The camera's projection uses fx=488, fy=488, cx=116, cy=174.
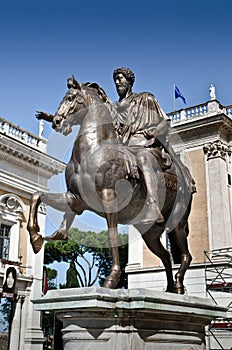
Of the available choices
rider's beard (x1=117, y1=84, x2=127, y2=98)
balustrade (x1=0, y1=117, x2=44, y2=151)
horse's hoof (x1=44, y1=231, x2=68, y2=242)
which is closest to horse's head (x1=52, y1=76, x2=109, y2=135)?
rider's beard (x1=117, y1=84, x2=127, y2=98)

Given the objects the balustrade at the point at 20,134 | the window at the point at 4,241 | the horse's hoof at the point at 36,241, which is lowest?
the horse's hoof at the point at 36,241

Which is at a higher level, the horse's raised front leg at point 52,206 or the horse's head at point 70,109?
the horse's head at point 70,109

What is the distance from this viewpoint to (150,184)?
17.6 feet

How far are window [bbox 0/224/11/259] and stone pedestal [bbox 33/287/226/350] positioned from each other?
64.0 feet

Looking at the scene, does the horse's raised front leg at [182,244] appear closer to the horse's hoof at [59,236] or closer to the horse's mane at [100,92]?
the horse's hoof at [59,236]

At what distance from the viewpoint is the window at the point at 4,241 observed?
23812 mm

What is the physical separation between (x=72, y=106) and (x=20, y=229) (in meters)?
20.0

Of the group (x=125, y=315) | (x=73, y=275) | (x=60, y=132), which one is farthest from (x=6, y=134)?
(x=125, y=315)

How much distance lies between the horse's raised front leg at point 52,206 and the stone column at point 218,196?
18.9 metres

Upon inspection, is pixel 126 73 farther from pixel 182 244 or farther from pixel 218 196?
pixel 218 196

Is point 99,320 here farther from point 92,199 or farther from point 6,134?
point 6,134

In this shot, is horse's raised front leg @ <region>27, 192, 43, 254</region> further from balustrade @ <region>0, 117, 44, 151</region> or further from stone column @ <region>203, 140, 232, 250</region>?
stone column @ <region>203, 140, 232, 250</region>

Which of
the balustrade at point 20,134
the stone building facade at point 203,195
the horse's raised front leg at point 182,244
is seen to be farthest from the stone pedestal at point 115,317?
the balustrade at point 20,134

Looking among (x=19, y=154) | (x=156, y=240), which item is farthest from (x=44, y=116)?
(x=19, y=154)
